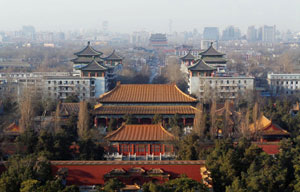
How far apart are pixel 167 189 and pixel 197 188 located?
728mm

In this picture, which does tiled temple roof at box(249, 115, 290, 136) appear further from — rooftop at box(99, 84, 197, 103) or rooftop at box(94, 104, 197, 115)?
rooftop at box(99, 84, 197, 103)

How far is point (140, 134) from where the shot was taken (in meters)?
16.1

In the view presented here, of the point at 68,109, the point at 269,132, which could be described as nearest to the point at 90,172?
the point at 269,132

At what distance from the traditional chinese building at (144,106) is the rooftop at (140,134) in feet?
11.1

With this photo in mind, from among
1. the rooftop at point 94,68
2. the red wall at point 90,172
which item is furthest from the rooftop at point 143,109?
the rooftop at point 94,68

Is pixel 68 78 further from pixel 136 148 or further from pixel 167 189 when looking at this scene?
pixel 167 189

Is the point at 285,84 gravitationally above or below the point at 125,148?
above

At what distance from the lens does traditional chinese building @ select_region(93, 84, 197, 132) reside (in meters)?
20.1

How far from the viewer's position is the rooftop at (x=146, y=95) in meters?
20.4

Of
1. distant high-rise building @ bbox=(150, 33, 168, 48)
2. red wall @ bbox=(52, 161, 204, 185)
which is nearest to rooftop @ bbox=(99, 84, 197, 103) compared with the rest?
red wall @ bbox=(52, 161, 204, 185)

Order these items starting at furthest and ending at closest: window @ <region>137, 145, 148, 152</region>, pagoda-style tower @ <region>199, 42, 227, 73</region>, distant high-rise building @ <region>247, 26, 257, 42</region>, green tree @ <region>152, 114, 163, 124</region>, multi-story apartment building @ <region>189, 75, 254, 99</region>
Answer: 1. distant high-rise building @ <region>247, 26, 257, 42</region>
2. pagoda-style tower @ <region>199, 42, 227, 73</region>
3. multi-story apartment building @ <region>189, 75, 254, 99</region>
4. green tree @ <region>152, 114, 163, 124</region>
5. window @ <region>137, 145, 148, 152</region>

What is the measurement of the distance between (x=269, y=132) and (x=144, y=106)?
19.7 feet

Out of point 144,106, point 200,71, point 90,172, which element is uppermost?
point 200,71

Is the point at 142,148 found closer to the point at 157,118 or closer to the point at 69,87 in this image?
the point at 157,118
